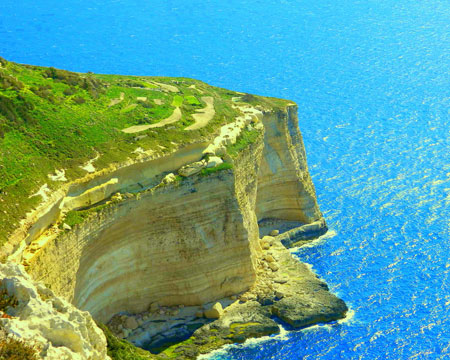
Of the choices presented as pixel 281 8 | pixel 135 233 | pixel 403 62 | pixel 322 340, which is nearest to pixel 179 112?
pixel 135 233

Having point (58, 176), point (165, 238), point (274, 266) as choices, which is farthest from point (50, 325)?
point (274, 266)

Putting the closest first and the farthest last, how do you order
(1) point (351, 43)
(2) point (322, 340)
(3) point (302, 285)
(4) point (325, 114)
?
(2) point (322, 340) < (3) point (302, 285) < (4) point (325, 114) < (1) point (351, 43)

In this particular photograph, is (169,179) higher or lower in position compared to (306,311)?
higher

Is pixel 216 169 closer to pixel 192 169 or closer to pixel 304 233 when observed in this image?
pixel 192 169

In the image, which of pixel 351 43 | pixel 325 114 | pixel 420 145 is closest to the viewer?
pixel 420 145

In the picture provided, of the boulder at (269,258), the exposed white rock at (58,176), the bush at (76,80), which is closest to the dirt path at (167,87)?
the bush at (76,80)

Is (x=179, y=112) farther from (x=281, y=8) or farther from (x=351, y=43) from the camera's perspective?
(x=281, y=8)
